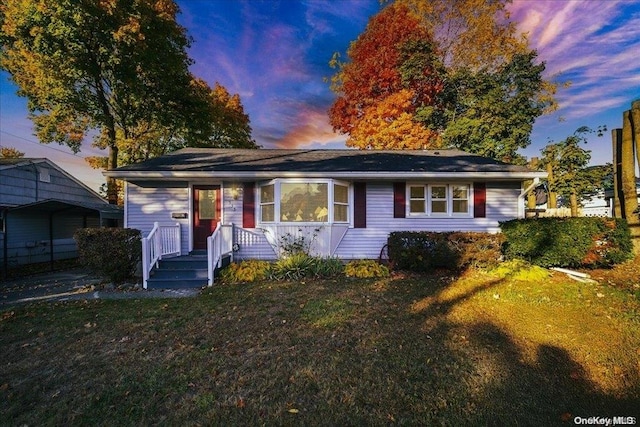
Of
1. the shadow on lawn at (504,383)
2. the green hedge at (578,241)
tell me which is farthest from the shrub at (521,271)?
the shadow on lawn at (504,383)

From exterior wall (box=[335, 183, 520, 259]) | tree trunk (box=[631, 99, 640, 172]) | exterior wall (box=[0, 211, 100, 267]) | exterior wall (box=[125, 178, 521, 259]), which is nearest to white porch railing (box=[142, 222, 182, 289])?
exterior wall (box=[125, 178, 521, 259])

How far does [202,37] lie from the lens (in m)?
15.8

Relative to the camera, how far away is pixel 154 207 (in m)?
8.70

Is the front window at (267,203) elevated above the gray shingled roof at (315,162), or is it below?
below

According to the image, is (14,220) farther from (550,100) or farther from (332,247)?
(550,100)

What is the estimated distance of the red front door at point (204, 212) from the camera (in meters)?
8.82

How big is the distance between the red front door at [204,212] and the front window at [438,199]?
19.6ft

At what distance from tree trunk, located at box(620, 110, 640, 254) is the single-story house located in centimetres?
290

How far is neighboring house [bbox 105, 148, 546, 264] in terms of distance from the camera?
820 cm

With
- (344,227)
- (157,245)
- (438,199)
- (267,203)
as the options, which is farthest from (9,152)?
(438,199)

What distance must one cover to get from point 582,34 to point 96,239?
17431 mm

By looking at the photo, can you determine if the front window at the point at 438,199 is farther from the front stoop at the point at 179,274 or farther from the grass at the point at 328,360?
the front stoop at the point at 179,274

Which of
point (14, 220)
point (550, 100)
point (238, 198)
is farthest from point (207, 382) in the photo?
point (550, 100)

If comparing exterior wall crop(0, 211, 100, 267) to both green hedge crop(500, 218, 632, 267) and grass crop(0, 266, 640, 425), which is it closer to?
grass crop(0, 266, 640, 425)
